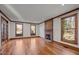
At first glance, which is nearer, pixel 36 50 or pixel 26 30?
pixel 36 50

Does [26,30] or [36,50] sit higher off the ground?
[26,30]

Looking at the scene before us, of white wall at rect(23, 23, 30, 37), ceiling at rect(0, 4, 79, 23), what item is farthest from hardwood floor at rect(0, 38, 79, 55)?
white wall at rect(23, 23, 30, 37)

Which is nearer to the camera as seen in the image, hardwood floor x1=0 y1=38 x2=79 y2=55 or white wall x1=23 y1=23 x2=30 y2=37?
hardwood floor x1=0 y1=38 x2=79 y2=55

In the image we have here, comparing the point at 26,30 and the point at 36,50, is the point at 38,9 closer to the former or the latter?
the point at 36,50

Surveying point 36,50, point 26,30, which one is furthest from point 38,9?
point 26,30

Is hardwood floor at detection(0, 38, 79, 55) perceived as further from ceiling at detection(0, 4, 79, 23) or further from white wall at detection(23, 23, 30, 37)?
white wall at detection(23, 23, 30, 37)

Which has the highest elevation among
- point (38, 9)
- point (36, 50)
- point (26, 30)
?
point (38, 9)

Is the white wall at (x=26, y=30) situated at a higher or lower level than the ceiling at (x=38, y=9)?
lower

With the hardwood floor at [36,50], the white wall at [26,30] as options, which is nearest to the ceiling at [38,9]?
the hardwood floor at [36,50]

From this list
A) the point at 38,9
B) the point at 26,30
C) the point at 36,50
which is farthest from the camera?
the point at 26,30

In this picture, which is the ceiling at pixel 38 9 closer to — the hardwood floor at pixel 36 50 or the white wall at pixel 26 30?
the hardwood floor at pixel 36 50
